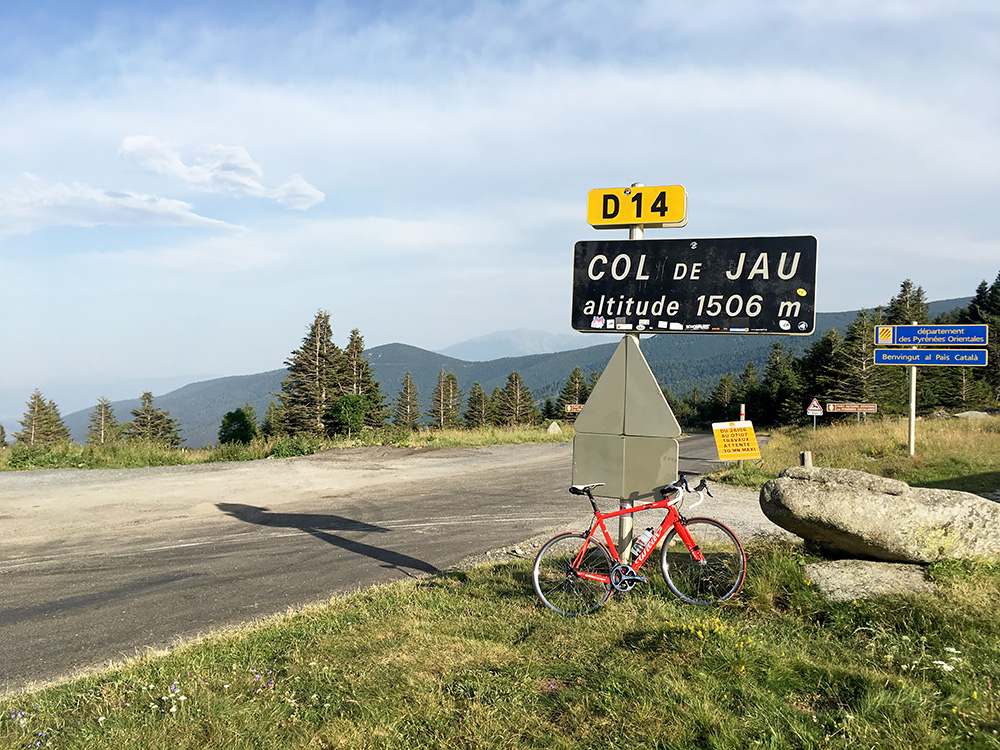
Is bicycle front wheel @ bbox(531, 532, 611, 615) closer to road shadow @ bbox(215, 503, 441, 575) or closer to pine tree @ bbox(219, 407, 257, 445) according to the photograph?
road shadow @ bbox(215, 503, 441, 575)

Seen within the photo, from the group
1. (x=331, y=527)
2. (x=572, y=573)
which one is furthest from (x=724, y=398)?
(x=572, y=573)

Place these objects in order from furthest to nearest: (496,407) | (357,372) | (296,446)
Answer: (496,407) → (357,372) → (296,446)

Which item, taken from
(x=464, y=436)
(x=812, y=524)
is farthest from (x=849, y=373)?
(x=812, y=524)

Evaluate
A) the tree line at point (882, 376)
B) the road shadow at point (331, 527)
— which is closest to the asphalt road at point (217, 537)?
the road shadow at point (331, 527)

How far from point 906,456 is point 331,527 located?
1530cm

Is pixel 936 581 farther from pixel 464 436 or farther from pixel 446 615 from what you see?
pixel 464 436

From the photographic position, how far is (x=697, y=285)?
609cm

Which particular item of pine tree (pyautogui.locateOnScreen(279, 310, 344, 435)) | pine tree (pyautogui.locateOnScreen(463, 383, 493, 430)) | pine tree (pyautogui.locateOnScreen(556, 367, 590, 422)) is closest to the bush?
pine tree (pyautogui.locateOnScreen(279, 310, 344, 435))

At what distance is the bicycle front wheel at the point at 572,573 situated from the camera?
573cm

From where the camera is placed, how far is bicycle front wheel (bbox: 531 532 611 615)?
226 inches

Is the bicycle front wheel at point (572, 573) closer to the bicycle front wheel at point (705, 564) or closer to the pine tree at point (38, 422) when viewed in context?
the bicycle front wheel at point (705, 564)

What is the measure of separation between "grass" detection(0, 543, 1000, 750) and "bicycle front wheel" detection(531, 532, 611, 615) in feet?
0.83

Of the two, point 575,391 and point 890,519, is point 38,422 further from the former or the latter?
point 890,519

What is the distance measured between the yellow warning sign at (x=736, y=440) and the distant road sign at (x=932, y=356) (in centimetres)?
451
